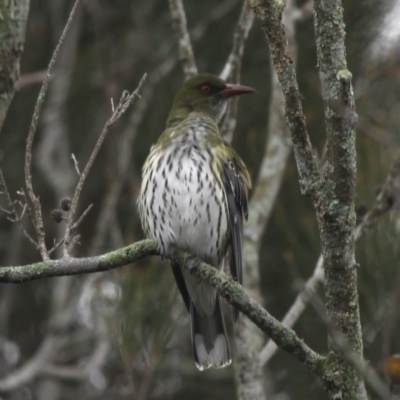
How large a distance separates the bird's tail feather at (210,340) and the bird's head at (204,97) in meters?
1.05

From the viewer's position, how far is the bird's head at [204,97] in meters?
5.41

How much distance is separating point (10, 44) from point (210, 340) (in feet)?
6.15

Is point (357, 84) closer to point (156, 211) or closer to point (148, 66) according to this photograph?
point (148, 66)

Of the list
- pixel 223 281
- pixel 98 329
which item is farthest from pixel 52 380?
pixel 223 281

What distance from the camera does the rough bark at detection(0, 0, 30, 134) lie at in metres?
4.08

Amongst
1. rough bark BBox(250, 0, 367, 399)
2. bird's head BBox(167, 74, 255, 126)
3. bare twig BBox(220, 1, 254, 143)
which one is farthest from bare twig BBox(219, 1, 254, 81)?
rough bark BBox(250, 0, 367, 399)

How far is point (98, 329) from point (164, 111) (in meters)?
1.78

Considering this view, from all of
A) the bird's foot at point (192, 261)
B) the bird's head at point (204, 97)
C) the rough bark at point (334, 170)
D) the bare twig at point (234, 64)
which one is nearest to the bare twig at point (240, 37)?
the bare twig at point (234, 64)

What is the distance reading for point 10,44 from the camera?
4.13 metres

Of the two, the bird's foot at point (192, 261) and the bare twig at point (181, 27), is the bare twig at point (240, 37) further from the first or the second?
the bird's foot at point (192, 261)

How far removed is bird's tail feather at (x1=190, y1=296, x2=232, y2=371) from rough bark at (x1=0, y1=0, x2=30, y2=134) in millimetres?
1628

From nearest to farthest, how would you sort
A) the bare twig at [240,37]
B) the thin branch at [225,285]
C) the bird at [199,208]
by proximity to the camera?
1. the thin branch at [225,285]
2. the bird at [199,208]
3. the bare twig at [240,37]

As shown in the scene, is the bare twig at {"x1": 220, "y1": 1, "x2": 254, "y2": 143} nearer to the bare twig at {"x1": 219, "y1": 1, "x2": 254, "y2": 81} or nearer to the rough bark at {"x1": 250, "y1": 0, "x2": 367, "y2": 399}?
the bare twig at {"x1": 219, "y1": 1, "x2": 254, "y2": 81}

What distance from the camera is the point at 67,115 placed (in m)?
8.02
